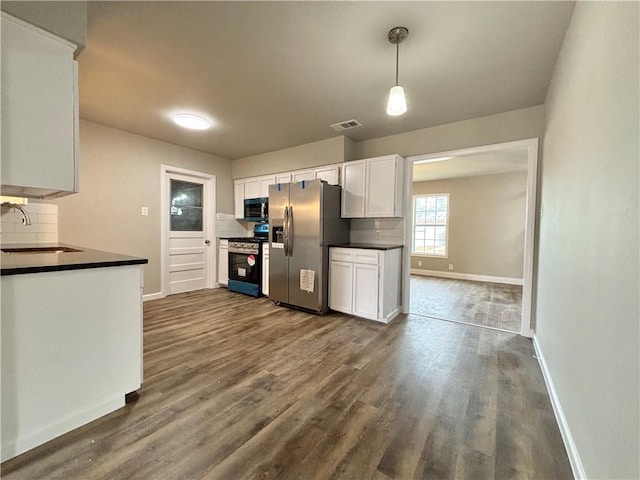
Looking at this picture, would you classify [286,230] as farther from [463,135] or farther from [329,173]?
[463,135]

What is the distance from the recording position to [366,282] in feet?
11.2

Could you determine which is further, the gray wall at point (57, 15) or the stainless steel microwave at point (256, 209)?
the stainless steel microwave at point (256, 209)

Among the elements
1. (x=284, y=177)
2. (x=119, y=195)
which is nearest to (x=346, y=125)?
(x=284, y=177)

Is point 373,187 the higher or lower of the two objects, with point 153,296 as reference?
higher

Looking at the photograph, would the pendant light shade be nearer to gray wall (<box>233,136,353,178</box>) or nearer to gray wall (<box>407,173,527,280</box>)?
gray wall (<box>233,136,353,178</box>)

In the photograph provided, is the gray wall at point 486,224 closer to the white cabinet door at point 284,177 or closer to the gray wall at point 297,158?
the gray wall at point 297,158

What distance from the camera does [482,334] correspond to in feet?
Answer: 9.86

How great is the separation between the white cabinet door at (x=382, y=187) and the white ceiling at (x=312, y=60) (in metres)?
0.50

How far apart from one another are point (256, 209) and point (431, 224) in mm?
4604

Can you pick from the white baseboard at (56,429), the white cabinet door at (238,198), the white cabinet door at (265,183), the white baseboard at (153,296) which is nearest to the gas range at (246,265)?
the white cabinet door at (238,198)

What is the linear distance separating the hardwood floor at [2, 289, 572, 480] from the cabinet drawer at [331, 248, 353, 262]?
1059 millimetres

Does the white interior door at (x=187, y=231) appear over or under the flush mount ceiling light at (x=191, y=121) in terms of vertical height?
under

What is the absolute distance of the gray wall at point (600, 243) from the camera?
34.4 inches

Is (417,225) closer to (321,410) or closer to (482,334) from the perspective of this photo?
(482,334)
